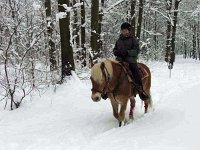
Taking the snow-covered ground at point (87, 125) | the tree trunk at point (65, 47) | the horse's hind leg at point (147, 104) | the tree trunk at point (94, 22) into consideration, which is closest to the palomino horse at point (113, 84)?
the snow-covered ground at point (87, 125)

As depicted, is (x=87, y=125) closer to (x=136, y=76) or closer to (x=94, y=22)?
(x=136, y=76)

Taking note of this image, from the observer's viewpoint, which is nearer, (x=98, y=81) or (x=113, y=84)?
(x=98, y=81)

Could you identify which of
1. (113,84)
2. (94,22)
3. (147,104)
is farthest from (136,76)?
(94,22)

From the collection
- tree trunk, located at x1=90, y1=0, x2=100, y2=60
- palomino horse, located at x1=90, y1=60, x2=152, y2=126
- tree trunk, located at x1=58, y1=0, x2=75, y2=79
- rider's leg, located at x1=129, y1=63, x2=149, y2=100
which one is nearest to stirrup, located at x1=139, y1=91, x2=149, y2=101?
rider's leg, located at x1=129, y1=63, x2=149, y2=100

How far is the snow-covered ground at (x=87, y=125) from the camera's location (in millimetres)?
6820

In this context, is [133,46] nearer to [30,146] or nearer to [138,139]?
[138,139]

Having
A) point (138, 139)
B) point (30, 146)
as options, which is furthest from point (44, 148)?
point (138, 139)

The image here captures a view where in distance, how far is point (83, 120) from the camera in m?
9.19

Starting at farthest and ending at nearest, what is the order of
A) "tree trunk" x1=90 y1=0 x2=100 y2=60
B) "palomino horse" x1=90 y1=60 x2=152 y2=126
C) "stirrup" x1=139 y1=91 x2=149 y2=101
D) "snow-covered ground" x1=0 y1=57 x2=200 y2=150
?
"tree trunk" x1=90 y1=0 x2=100 y2=60 → "stirrup" x1=139 y1=91 x2=149 y2=101 → "palomino horse" x1=90 y1=60 x2=152 y2=126 → "snow-covered ground" x1=0 y1=57 x2=200 y2=150

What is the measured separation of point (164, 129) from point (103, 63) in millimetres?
1878

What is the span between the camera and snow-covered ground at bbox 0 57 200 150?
6.82 metres

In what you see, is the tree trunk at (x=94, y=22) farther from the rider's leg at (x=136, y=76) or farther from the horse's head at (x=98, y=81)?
the horse's head at (x=98, y=81)

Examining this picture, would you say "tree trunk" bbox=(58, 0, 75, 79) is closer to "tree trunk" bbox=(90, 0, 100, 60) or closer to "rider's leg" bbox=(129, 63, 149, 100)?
"tree trunk" bbox=(90, 0, 100, 60)

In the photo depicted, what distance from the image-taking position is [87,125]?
8.67 metres
